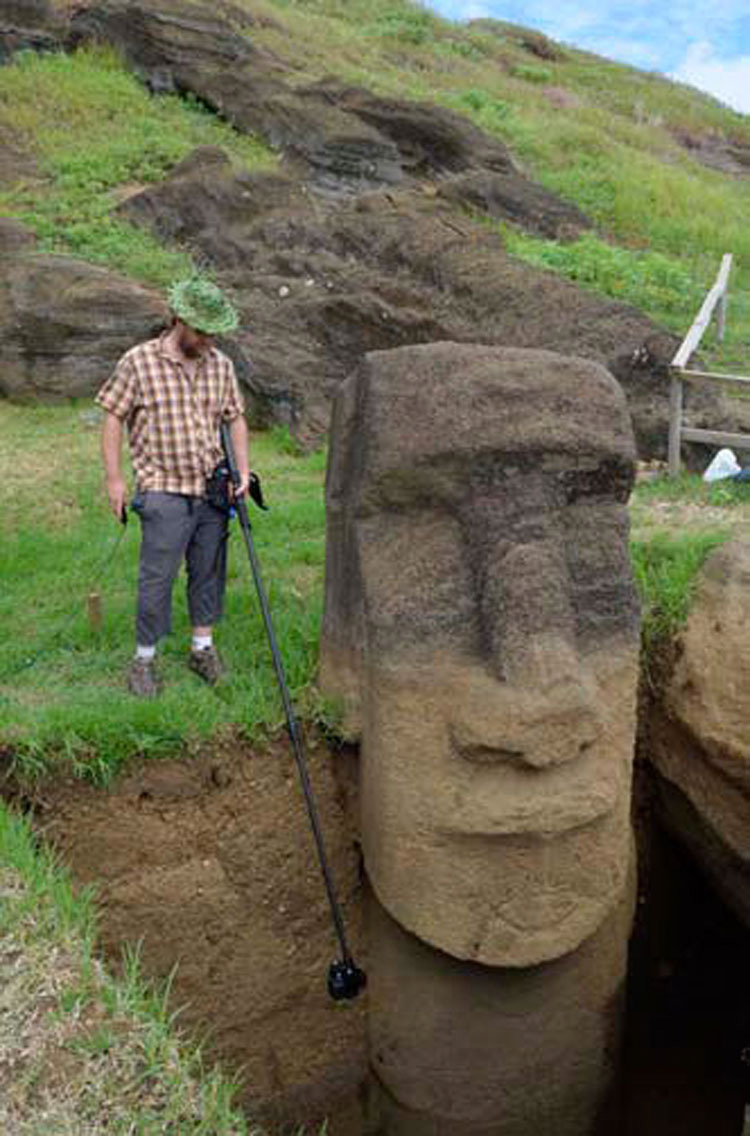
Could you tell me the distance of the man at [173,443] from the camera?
3.92m

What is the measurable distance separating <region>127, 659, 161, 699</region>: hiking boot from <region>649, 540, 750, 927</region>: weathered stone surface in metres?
2.00

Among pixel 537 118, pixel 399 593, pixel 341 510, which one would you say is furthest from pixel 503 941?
pixel 537 118

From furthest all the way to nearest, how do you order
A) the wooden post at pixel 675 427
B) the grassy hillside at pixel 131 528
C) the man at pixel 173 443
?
the wooden post at pixel 675 427 < the man at pixel 173 443 < the grassy hillside at pixel 131 528

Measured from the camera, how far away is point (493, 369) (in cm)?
368

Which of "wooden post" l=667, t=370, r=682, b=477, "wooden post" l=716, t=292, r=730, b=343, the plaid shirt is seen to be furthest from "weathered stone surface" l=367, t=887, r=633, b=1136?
"wooden post" l=716, t=292, r=730, b=343

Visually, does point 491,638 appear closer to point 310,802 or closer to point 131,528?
point 310,802

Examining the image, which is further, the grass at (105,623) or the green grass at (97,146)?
the green grass at (97,146)

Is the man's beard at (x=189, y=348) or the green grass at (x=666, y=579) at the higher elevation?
the man's beard at (x=189, y=348)

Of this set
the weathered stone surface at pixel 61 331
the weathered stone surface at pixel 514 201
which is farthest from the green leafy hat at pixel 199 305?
the weathered stone surface at pixel 514 201

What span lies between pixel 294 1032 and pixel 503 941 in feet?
3.68

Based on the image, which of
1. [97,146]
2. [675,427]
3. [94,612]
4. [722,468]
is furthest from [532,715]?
[97,146]

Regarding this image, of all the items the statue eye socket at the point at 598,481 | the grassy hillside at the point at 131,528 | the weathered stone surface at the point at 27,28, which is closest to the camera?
the grassy hillside at the point at 131,528

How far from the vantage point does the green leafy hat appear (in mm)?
3789

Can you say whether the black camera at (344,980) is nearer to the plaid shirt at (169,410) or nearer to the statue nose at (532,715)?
the statue nose at (532,715)
